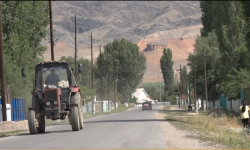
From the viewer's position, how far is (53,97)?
85.5 feet

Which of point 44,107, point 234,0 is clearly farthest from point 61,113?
point 234,0

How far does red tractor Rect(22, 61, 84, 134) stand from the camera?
26047 millimetres

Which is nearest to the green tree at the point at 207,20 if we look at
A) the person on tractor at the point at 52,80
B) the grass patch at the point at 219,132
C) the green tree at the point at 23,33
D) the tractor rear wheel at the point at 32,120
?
the green tree at the point at 23,33

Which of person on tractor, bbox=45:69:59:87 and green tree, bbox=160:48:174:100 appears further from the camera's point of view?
green tree, bbox=160:48:174:100

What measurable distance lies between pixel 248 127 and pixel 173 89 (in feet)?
476

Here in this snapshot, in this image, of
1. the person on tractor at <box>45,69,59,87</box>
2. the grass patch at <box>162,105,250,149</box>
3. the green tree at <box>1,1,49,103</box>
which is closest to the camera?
the grass patch at <box>162,105,250,149</box>

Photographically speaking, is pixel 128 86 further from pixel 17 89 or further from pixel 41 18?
pixel 17 89

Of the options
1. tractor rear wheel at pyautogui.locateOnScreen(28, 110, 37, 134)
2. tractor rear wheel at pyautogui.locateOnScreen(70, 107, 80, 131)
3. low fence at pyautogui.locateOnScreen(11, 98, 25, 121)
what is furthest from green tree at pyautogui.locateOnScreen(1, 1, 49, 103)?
tractor rear wheel at pyautogui.locateOnScreen(70, 107, 80, 131)

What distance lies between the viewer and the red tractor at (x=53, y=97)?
26.0 metres

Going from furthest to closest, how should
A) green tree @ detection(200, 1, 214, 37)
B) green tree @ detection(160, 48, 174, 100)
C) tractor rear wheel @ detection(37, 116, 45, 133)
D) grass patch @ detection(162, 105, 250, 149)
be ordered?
green tree @ detection(160, 48, 174, 100) → green tree @ detection(200, 1, 214, 37) → tractor rear wheel @ detection(37, 116, 45, 133) → grass patch @ detection(162, 105, 250, 149)

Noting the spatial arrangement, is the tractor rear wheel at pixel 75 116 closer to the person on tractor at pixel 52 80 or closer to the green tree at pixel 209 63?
the person on tractor at pixel 52 80

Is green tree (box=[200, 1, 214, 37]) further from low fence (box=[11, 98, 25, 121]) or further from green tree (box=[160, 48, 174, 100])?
green tree (box=[160, 48, 174, 100])

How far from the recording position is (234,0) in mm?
59438

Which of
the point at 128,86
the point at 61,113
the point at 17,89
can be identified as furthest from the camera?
the point at 128,86
